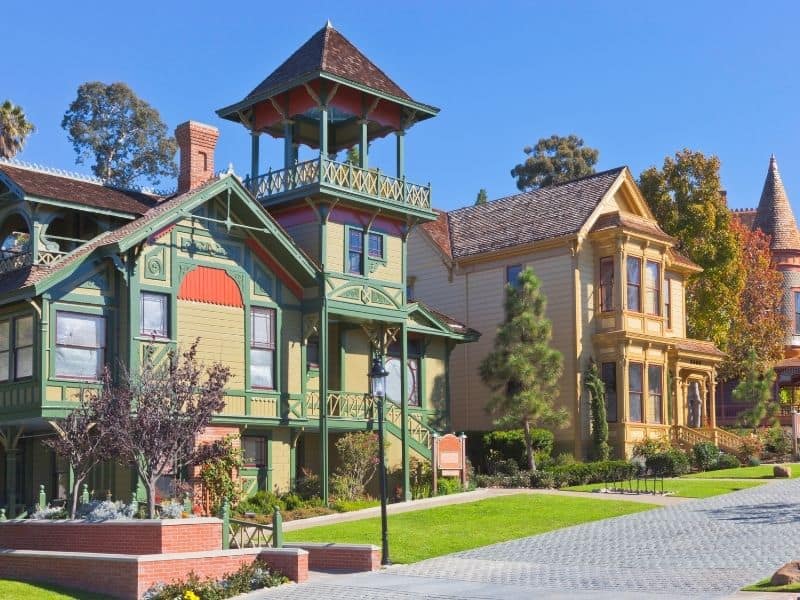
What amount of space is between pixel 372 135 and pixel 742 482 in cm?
1536

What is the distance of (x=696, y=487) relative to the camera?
1371 inches

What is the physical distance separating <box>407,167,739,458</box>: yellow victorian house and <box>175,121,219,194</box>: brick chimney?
13.1 meters

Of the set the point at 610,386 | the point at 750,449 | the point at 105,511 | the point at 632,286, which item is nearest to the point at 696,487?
the point at 610,386

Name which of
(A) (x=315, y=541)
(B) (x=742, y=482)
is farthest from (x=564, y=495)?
(A) (x=315, y=541)

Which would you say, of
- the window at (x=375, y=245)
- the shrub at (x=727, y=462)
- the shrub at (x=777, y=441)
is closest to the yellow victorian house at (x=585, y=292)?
the shrub at (x=727, y=462)

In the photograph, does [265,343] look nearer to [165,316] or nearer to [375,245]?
[165,316]

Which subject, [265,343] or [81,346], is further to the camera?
[265,343]

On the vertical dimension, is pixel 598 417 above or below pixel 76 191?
below

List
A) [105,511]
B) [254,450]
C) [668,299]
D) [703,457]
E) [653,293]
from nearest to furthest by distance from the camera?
[105,511]
[254,450]
[703,457]
[653,293]
[668,299]

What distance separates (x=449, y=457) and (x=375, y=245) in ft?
21.7

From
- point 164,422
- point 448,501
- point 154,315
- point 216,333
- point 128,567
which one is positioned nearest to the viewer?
point 128,567

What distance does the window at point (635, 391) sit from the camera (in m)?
43.2

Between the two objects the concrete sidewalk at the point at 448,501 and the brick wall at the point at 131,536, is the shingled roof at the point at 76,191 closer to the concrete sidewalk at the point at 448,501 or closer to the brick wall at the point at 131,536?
the brick wall at the point at 131,536

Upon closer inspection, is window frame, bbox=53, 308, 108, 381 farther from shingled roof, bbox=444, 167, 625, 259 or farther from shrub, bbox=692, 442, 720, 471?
shrub, bbox=692, 442, 720, 471
